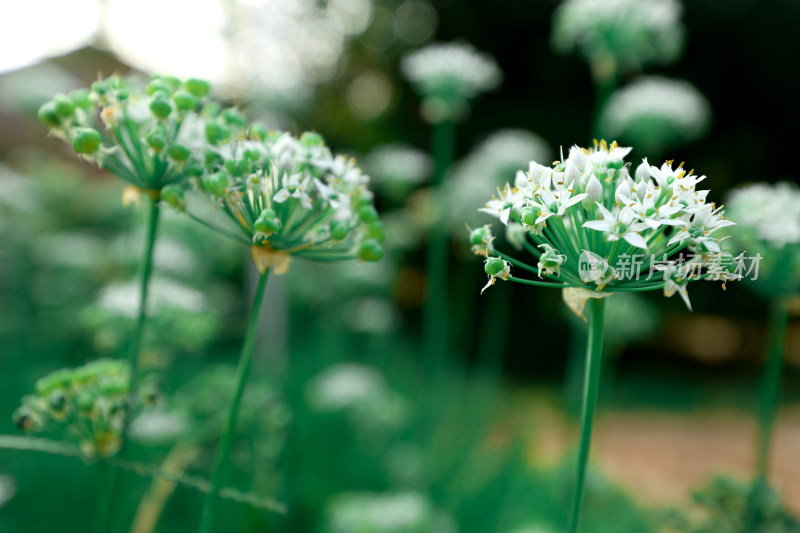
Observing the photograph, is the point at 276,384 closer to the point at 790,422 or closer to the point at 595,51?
the point at 595,51

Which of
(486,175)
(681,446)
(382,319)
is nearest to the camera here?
(486,175)

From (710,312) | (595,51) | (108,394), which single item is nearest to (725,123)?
(710,312)

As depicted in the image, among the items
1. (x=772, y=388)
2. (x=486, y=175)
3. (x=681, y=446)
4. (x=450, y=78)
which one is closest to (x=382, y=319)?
(x=486, y=175)

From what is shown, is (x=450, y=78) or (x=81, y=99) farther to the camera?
(x=450, y=78)

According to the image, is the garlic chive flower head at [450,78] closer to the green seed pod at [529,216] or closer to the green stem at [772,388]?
the green stem at [772,388]

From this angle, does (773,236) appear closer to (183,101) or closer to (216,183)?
(216,183)

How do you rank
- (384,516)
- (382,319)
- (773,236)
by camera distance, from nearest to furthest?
(773,236) → (384,516) → (382,319)

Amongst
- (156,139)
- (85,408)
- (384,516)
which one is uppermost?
(156,139)

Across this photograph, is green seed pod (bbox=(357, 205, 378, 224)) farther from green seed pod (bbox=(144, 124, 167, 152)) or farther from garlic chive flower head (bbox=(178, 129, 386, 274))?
green seed pod (bbox=(144, 124, 167, 152))
